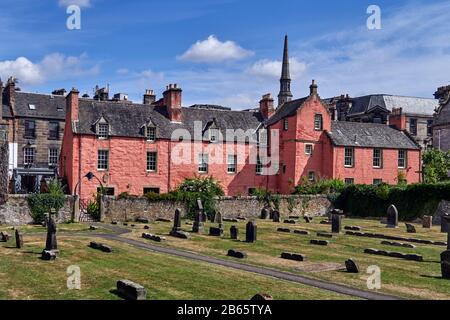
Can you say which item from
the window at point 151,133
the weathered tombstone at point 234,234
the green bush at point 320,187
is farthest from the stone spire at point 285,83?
the weathered tombstone at point 234,234

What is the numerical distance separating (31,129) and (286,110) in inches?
1207

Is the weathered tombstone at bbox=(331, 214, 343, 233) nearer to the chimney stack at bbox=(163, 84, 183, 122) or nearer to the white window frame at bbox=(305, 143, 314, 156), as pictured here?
the white window frame at bbox=(305, 143, 314, 156)

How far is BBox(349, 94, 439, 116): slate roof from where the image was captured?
3573 inches

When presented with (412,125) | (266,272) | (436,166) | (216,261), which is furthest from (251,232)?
(412,125)

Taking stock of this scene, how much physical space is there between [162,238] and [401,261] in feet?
44.0

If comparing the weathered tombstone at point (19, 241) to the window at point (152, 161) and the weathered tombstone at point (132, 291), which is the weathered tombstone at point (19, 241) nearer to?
the weathered tombstone at point (132, 291)

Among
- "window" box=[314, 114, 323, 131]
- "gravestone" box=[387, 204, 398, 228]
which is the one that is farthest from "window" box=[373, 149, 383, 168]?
"gravestone" box=[387, 204, 398, 228]

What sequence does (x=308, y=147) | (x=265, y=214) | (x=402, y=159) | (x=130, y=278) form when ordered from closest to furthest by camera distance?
1. (x=130, y=278)
2. (x=265, y=214)
3. (x=308, y=147)
4. (x=402, y=159)

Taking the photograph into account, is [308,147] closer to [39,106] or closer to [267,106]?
[267,106]

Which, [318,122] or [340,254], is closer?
[340,254]

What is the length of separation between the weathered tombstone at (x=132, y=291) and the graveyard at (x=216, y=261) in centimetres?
32

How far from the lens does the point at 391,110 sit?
88.3m
